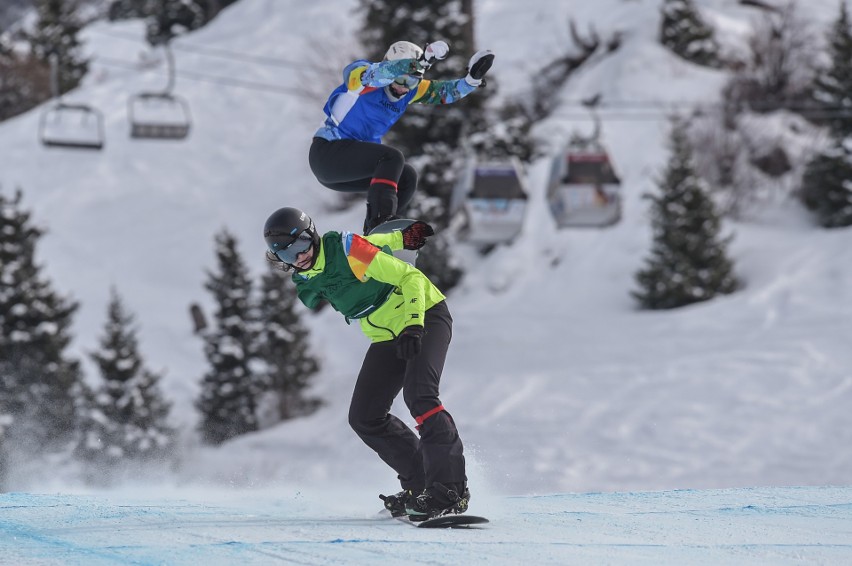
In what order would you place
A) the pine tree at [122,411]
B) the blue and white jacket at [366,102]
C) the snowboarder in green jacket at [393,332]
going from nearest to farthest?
the snowboarder in green jacket at [393,332], the blue and white jacket at [366,102], the pine tree at [122,411]

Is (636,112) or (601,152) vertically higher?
(636,112)

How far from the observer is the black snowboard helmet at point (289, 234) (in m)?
6.21

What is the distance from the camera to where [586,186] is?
1953cm

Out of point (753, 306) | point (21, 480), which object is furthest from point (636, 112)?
point (21, 480)

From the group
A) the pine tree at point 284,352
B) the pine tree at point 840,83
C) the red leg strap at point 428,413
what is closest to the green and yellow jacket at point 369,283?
the red leg strap at point 428,413

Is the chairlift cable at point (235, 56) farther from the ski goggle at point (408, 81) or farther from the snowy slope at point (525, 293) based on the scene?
the ski goggle at point (408, 81)

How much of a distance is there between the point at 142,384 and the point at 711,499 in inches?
828

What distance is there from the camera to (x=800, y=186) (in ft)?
100

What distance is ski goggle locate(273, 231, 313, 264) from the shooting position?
6.24 meters

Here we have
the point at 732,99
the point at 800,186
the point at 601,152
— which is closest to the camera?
the point at 601,152

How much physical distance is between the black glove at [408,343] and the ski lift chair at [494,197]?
13.4 m

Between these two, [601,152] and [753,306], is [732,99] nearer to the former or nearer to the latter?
[753,306]

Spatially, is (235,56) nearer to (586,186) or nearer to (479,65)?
(586,186)

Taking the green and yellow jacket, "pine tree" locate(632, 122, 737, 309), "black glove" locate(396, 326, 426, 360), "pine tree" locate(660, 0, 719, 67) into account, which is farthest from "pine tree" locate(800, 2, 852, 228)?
"black glove" locate(396, 326, 426, 360)
